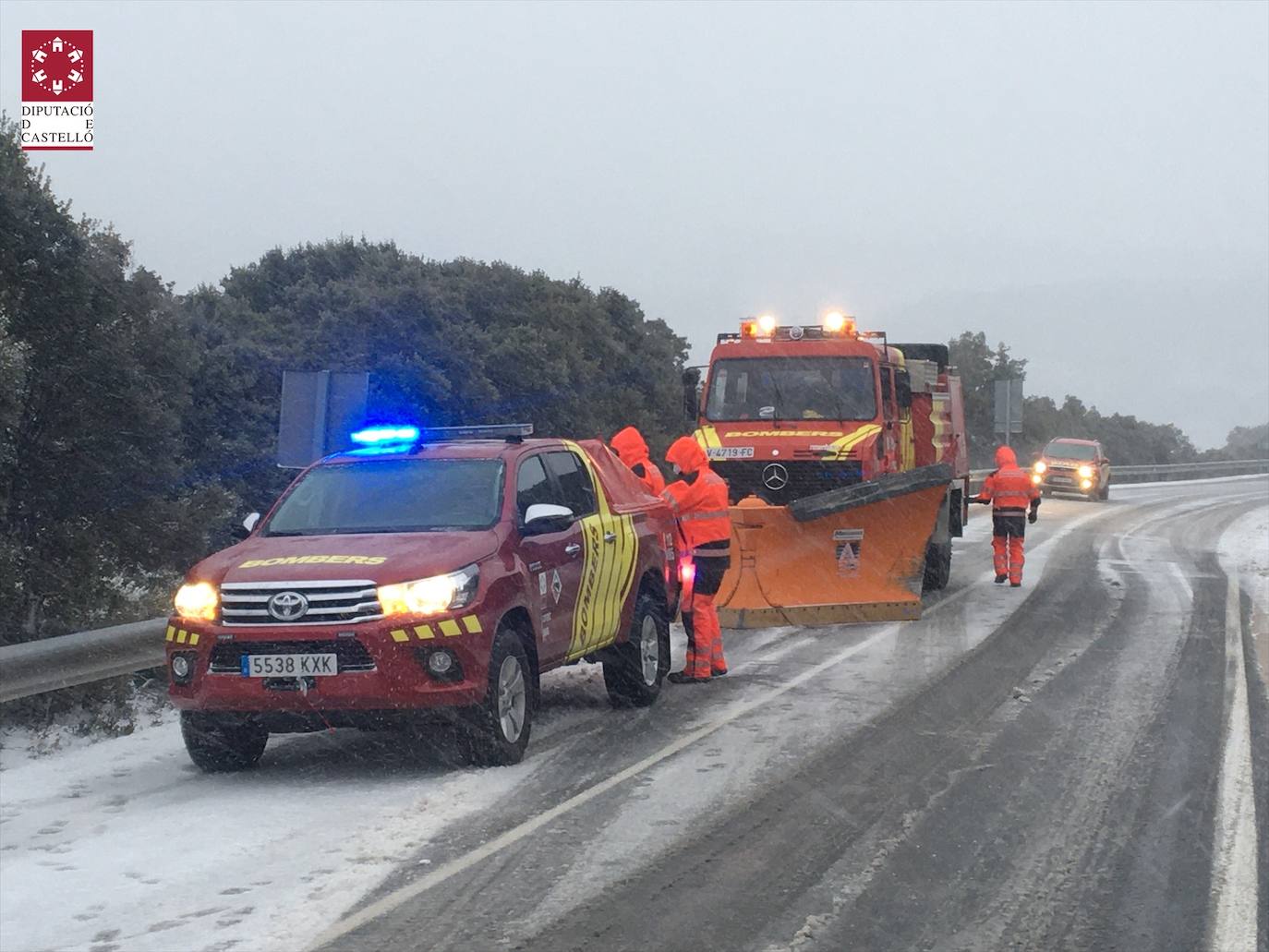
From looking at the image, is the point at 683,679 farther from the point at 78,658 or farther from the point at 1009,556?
the point at 1009,556

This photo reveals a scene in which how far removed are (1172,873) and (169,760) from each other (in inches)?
208

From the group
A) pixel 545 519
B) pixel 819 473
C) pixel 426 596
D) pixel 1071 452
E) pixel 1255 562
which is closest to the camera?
pixel 426 596

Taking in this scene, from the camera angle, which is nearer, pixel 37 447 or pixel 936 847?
pixel 936 847

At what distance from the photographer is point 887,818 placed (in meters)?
6.81

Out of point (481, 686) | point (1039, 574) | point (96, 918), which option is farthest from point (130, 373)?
point (96, 918)

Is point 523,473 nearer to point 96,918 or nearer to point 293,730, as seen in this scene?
point 293,730

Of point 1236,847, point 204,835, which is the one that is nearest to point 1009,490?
point 1236,847

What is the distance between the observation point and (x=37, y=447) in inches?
725

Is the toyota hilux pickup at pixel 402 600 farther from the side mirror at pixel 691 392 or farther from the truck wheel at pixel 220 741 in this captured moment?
the side mirror at pixel 691 392

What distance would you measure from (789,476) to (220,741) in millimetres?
7701

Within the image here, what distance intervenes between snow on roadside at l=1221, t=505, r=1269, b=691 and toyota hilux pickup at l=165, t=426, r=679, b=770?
5.47 m

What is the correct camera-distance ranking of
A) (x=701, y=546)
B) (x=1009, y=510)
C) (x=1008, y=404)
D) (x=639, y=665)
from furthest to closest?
1. (x=1008, y=404)
2. (x=1009, y=510)
3. (x=701, y=546)
4. (x=639, y=665)

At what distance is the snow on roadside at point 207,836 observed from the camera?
17.7 feet

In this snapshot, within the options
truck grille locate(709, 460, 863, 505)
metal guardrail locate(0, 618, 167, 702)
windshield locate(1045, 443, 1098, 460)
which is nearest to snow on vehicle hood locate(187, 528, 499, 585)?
metal guardrail locate(0, 618, 167, 702)
